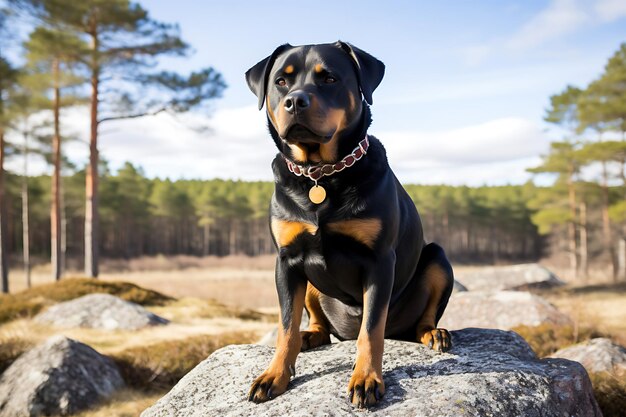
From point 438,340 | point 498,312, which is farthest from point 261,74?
point 498,312

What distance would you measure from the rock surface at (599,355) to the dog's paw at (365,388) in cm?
391

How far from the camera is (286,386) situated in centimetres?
305

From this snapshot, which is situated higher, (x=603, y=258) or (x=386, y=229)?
(x=386, y=229)

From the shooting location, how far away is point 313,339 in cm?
369

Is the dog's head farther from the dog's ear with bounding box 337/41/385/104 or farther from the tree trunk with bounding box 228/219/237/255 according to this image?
the tree trunk with bounding box 228/219/237/255

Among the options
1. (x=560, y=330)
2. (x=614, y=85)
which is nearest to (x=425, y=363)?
(x=560, y=330)

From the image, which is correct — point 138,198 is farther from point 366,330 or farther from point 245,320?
point 366,330

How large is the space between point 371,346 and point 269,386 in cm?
64

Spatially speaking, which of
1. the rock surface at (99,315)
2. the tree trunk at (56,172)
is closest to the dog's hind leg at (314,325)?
the rock surface at (99,315)

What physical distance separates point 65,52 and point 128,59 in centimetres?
213

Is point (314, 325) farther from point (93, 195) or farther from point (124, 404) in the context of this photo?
point (93, 195)

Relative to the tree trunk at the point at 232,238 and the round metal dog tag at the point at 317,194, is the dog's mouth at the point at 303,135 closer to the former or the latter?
Answer: the round metal dog tag at the point at 317,194

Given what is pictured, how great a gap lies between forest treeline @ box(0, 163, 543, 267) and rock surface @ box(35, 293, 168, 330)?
29489mm

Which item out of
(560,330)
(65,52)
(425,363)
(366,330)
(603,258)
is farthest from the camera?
(603,258)
